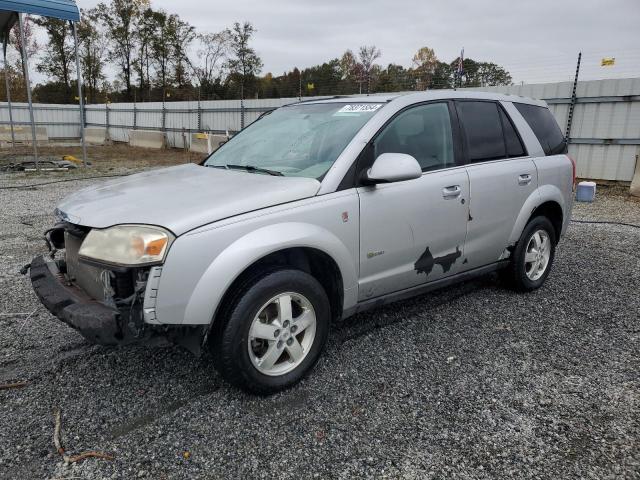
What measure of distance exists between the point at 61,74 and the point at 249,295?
43.3 metres

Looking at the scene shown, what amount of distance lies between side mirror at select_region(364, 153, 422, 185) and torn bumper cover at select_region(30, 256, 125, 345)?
63.4 inches

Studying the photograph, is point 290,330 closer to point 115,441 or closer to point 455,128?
point 115,441

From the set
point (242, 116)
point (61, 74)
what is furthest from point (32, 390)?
point (61, 74)

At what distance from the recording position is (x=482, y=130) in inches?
155

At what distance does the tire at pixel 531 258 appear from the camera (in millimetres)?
4285

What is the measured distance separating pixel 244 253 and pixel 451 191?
174 cm

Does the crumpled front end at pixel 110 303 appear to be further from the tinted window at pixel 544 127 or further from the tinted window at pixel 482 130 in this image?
the tinted window at pixel 544 127

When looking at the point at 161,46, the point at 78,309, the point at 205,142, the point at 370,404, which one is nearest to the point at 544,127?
the point at 370,404

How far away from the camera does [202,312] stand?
2379 mm

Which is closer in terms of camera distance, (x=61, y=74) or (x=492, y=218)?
(x=492, y=218)

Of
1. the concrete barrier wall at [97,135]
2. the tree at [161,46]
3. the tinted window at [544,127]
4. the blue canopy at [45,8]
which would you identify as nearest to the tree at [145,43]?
the tree at [161,46]

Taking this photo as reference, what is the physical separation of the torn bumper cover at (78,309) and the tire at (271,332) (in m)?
0.51

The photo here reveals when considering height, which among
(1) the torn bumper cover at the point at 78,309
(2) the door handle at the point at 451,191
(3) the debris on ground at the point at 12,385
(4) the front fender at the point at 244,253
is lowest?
(3) the debris on ground at the point at 12,385

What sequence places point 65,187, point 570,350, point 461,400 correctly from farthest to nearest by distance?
point 65,187
point 570,350
point 461,400
